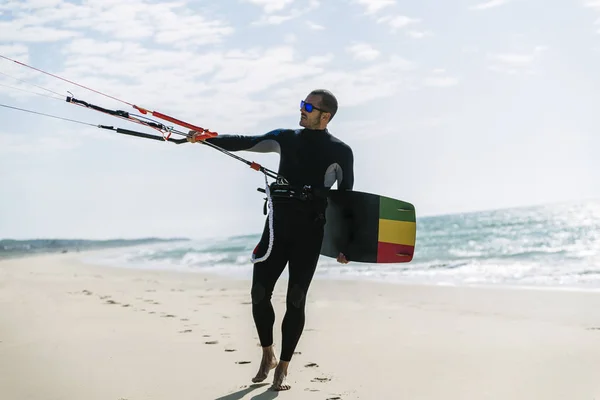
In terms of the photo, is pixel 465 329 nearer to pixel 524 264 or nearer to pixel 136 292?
pixel 136 292

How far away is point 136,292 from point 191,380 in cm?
606

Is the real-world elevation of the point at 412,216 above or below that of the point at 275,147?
below

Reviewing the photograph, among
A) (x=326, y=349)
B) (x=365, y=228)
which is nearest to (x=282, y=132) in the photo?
(x=365, y=228)

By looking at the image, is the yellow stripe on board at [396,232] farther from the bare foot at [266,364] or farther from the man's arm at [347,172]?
the bare foot at [266,364]

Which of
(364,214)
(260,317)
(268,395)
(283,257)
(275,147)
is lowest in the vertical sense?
(268,395)

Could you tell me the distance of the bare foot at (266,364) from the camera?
3867 millimetres

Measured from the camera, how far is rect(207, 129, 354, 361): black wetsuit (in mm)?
3791

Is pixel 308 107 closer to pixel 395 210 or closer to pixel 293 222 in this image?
pixel 293 222

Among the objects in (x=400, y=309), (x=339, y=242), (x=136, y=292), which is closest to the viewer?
(x=339, y=242)

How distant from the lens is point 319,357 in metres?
4.52

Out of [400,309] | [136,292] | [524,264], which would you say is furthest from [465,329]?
[524,264]

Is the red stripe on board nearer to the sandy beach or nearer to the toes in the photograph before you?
the sandy beach

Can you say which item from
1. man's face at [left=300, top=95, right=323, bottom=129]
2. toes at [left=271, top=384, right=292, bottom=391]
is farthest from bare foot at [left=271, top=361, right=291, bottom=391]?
man's face at [left=300, top=95, right=323, bottom=129]

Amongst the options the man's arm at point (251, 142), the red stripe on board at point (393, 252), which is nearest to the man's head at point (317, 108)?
the man's arm at point (251, 142)
